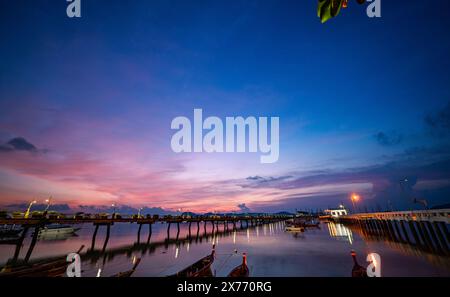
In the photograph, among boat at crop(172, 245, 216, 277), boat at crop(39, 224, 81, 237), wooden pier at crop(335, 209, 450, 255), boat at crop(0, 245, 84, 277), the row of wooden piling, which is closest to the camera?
boat at crop(0, 245, 84, 277)

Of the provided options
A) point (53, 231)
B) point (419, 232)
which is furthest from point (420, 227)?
point (53, 231)

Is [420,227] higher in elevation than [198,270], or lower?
higher

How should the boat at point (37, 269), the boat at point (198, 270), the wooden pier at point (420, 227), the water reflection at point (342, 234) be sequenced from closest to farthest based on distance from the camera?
the boat at point (37, 269) → the boat at point (198, 270) → the wooden pier at point (420, 227) → the water reflection at point (342, 234)

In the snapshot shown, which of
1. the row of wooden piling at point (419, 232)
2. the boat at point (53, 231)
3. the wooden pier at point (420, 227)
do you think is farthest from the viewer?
the boat at point (53, 231)

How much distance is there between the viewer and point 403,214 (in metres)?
31.2

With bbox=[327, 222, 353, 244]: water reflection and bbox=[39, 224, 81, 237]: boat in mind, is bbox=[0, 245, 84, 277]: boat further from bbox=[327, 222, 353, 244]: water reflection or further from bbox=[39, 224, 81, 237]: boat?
bbox=[39, 224, 81, 237]: boat

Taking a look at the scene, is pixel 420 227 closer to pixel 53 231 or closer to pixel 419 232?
pixel 419 232

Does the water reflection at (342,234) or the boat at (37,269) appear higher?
the boat at (37,269)

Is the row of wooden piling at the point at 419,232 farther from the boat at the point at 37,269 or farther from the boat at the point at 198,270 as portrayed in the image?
the boat at the point at 37,269

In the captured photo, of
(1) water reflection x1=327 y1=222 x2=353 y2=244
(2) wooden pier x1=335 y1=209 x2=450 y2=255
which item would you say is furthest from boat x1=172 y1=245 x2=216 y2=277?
(1) water reflection x1=327 y1=222 x2=353 y2=244

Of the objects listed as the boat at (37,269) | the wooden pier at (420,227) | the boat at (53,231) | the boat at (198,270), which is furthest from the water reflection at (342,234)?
the boat at (53,231)
